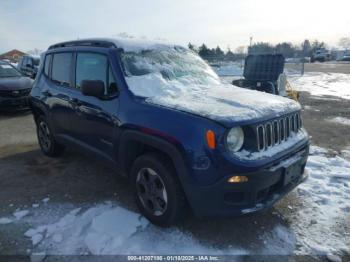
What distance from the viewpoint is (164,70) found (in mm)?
3840

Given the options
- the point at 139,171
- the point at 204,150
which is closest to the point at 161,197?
the point at 139,171

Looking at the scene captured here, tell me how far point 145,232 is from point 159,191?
0.46 metres

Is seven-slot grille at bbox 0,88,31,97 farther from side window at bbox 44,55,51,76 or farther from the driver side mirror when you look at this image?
the driver side mirror

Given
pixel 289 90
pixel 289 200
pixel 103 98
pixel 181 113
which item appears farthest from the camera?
pixel 289 90

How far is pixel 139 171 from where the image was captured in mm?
3219

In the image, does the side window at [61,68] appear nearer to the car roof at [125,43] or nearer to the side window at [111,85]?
the car roof at [125,43]

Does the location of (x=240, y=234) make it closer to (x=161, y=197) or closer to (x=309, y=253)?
(x=309, y=253)

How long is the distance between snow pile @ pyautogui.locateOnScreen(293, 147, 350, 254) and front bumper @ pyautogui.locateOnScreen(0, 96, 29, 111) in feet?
26.5

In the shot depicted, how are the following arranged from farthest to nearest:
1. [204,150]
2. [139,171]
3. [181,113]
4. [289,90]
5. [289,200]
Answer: [289,90] → [289,200] → [139,171] → [181,113] → [204,150]

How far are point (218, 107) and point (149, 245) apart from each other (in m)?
1.50

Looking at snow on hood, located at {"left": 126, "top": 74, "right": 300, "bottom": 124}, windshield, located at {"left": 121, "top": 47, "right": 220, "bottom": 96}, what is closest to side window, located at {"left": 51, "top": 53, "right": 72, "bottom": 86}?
windshield, located at {"left": 121, "top": 47, "right": 220, "bottom": 96}

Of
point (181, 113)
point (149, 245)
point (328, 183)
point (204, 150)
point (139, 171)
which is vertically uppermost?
point (181, 113)

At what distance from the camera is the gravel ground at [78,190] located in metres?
3.08

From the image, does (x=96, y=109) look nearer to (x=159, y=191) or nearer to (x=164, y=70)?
(x=164, y=70)
